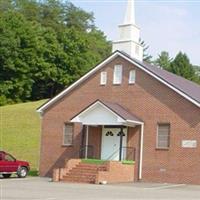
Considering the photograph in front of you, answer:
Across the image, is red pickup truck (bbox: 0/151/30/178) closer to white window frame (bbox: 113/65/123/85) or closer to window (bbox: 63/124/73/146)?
window (bbox: 63/124/73/146)

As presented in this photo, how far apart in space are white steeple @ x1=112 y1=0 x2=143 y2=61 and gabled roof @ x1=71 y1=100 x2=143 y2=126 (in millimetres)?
4170

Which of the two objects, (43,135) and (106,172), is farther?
(43,135)

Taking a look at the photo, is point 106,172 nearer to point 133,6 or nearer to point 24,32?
point 133,6

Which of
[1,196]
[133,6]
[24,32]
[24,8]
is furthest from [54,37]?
[1,196]

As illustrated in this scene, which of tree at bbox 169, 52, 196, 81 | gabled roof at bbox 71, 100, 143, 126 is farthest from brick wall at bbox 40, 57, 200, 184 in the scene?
tree at bbox 169, 52, 196, 81

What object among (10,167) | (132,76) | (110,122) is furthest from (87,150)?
(132,76)

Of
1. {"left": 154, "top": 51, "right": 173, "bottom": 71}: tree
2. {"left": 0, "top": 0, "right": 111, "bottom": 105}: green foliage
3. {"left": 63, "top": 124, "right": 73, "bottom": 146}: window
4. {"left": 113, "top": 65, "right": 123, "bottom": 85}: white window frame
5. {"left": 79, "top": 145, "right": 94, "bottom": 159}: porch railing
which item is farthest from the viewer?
{"left": 154, "top": 51, "right": 173, "bottom": 71}: tree

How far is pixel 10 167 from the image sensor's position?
32094 mm

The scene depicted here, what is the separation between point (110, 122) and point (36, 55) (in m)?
50.5

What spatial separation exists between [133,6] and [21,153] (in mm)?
17249

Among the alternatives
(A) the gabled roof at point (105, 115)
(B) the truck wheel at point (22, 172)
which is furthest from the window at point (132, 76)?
(B) the truck wheel at point (22, 172)

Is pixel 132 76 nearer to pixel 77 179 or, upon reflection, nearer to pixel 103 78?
pixel 103 78

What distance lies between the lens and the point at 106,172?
93.7 feet

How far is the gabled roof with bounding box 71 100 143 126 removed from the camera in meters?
31.1
